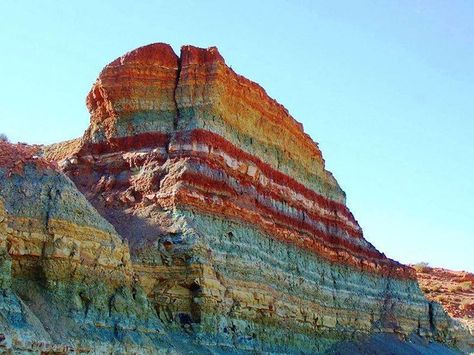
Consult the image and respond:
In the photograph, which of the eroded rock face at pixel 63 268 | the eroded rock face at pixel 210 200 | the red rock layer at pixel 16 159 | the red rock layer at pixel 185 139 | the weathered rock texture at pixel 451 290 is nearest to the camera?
the eroded rock face at pixel 63 268

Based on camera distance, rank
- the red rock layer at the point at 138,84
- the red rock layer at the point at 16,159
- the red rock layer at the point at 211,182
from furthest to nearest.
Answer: the red rock layer at the point at 138,84 < the red rock layer at the point at 211,182 < the red rock layer at the point at 16,159

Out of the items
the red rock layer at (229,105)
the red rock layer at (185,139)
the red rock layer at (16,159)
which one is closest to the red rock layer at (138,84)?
the red rock layer at (185,139)

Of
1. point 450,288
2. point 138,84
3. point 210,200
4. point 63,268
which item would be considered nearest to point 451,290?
point 450,288

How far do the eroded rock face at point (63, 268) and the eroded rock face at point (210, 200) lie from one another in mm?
2168

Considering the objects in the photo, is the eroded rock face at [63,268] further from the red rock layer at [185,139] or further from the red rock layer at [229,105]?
the red rock layer at [229,105]

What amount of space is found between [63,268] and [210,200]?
8.32 metres

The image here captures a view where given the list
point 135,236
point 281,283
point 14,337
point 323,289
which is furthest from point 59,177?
point 323,289

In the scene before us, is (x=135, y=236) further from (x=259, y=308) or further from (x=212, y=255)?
(x=259, y=308)

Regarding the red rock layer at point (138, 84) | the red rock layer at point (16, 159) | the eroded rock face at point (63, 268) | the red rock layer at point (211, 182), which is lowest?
the eroded rock face at point (63, 268)

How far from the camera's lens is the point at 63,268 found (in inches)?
730

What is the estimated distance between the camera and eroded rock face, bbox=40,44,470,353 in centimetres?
2359

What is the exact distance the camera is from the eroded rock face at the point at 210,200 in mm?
23594

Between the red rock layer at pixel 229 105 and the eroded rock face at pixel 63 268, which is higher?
the red rock layer at pixel 229 105

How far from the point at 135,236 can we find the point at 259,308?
17.9 ft
